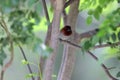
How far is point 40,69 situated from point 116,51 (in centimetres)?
26

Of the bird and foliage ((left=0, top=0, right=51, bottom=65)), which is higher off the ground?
foliage ((left=0, top=0, right=51, bottom=65))

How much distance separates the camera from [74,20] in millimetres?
1032

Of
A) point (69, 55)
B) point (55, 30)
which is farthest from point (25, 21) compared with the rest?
point (69, 55)

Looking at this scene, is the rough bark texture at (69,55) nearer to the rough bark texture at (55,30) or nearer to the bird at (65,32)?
the bird at (65,32)

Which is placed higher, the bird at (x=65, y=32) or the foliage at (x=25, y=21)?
the foliage at (x=25, y=21)

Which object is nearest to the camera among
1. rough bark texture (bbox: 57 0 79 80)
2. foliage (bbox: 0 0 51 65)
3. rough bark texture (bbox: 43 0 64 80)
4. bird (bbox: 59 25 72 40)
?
foliage (bbox: 0 0 51 65)

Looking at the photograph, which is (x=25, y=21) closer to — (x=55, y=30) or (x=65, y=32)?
(x=55, y=30)

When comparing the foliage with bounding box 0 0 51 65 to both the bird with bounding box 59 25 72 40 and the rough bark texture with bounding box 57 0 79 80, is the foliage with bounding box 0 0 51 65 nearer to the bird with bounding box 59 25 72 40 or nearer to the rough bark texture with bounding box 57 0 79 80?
the bird with bounding box 59 25 72 40

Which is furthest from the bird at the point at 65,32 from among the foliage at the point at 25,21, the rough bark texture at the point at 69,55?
the foliage at the point at 25,21

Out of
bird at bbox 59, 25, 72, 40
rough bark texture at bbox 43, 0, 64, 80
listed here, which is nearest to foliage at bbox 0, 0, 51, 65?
rough bark texture at bbox 43, 0, 64, 80

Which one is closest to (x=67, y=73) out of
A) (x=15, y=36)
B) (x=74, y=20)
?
(x=74, y=20)

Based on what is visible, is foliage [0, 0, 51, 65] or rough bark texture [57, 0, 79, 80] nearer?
foliage [0, 0, 51, 65]

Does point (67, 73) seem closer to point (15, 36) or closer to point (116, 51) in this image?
point (116, 51)

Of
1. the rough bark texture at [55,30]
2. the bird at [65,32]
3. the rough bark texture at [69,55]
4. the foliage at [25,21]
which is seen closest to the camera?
the foliage at [25,21]
